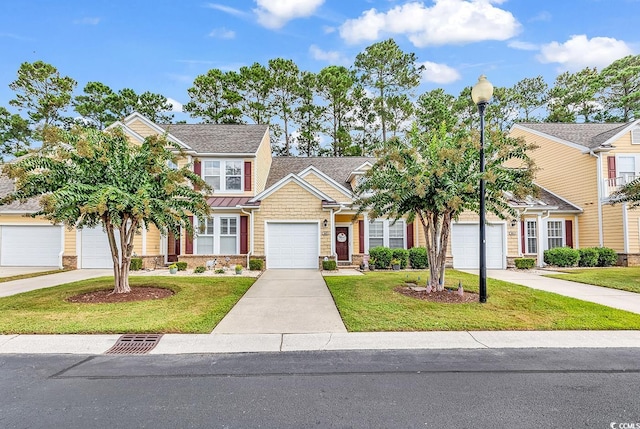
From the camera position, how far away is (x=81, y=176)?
827cm

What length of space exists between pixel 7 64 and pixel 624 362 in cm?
3958

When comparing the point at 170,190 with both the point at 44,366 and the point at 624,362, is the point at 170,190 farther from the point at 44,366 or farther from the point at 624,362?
the point at 624,362

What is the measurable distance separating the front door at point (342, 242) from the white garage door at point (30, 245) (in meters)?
13.8

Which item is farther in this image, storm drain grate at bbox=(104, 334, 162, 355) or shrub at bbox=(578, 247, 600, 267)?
shrub at bbox=(578, 247, 600, 267)

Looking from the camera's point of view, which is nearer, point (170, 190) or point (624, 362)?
point (624, 362)

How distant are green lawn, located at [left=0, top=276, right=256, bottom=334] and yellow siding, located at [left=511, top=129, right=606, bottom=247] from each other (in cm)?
1912

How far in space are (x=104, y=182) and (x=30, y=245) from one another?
11.9 meters

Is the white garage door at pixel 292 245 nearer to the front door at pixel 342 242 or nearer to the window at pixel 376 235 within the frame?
the front door at pixel 342 242

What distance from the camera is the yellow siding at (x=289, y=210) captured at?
1545 cm

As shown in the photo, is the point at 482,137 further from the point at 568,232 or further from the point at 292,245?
the point at 568,232

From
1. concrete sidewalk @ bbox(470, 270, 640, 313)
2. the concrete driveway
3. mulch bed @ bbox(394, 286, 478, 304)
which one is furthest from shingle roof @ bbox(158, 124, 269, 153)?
concrete sidewalk @ bbox(470, 270, 640, 313)

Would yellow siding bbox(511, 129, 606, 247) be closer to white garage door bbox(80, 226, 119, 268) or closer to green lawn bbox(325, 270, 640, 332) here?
green lawn bbox(325, 270, 640, 332)

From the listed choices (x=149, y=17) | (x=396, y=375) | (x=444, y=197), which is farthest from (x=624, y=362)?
(x=149, y=17)

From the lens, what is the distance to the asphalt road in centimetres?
319
